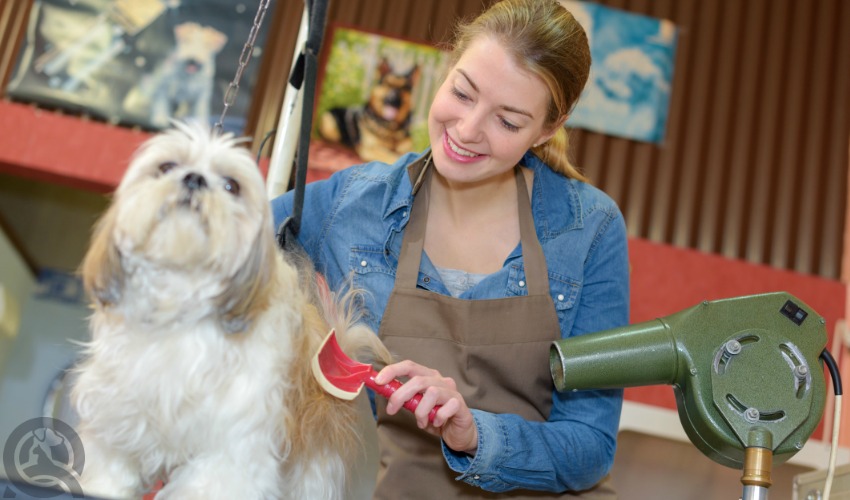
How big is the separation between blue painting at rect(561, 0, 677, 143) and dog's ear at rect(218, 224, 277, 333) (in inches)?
151

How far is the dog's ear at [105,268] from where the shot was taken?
3.66ft

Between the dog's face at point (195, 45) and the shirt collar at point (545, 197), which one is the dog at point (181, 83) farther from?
the shirt collar at point (545, 197)

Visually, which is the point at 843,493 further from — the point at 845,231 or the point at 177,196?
the point at 845,231

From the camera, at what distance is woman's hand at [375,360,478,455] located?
1305mm

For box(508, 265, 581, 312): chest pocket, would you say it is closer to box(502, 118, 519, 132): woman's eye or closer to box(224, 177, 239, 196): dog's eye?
box(502, 118, 519, 132): woman's eye

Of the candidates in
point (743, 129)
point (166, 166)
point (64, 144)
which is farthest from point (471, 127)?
point (743, 129)

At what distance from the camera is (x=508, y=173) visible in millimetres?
1990

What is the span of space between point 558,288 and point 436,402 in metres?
0.52

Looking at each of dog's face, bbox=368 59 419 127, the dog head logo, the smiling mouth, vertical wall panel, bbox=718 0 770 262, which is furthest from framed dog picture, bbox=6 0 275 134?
the dog head logo

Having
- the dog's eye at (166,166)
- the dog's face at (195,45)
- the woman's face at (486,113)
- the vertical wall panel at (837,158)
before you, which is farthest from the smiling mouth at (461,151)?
the vertical wall panel at (837,158)

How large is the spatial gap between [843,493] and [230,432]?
4.32ft

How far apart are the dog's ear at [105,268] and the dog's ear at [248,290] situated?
0.45ft

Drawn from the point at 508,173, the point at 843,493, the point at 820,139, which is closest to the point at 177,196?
the point at 508,173

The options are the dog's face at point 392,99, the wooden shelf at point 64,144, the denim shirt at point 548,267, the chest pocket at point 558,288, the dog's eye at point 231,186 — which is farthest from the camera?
the dog's face at point 392,99
